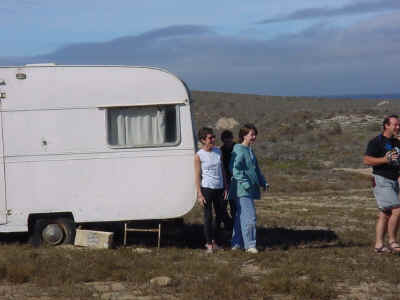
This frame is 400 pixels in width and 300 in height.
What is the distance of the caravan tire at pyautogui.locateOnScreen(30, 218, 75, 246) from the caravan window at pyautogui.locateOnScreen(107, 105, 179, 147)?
1.42m

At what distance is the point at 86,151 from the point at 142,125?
94 centimetres

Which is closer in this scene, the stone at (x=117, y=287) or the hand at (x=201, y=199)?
the stone at (x=117, y=287)

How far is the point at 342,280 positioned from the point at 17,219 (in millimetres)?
4873

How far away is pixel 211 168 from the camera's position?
9391 mm

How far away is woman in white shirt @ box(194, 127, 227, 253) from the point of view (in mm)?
9383

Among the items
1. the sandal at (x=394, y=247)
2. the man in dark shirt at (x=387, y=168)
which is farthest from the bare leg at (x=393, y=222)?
the sandal at (x=394, y=247)

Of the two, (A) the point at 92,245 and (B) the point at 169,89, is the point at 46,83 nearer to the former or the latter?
(B) the point at 169,89

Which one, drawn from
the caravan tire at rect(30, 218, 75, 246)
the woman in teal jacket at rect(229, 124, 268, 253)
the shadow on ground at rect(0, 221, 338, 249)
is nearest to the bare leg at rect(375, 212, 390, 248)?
the shadow on ground at rect(0, 221, 338, 249)

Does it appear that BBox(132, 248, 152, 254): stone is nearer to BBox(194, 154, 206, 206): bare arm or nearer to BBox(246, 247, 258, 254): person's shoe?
BBox(194, 154, 206, 206): bare arm

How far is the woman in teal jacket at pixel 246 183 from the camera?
370 inches

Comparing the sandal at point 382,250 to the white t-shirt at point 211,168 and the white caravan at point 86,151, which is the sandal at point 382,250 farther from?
the white caravan at point 86,151

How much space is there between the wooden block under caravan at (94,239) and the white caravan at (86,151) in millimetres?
211

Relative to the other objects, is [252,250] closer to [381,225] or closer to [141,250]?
[141,250]

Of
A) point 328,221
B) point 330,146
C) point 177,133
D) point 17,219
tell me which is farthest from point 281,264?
point 330,146
